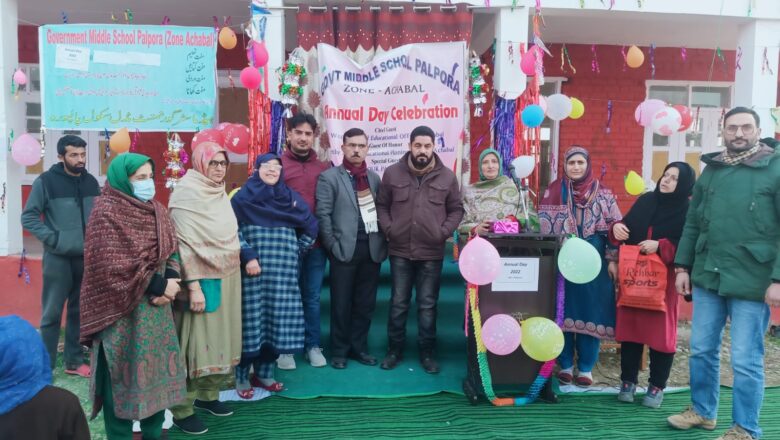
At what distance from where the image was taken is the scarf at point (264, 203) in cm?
343

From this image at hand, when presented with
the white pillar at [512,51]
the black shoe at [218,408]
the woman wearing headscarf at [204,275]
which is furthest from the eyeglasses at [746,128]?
the black shoe at [218,408]

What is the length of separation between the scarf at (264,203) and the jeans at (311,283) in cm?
43

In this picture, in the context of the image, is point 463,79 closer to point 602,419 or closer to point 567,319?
point 567,319

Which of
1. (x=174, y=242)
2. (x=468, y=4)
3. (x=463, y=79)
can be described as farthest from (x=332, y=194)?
(x=468, y=4)

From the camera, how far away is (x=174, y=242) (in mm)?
2799

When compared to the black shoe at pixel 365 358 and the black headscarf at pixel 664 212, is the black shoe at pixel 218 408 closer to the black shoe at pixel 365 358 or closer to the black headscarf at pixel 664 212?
the black shoe at pixel 365 358

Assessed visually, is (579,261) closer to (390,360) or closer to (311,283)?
(390,360)

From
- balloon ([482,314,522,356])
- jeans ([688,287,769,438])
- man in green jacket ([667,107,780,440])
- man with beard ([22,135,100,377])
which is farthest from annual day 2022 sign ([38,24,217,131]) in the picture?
jeans ([688,287,769,438])

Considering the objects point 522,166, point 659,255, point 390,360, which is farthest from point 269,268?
point 659,255

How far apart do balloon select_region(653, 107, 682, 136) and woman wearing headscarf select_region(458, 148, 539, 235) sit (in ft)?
4.74

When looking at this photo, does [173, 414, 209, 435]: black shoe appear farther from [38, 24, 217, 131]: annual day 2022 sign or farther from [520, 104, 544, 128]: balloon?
[520, 104, 544, 128]: balloon

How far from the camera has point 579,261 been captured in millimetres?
3211

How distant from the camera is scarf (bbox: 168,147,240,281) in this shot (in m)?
2.97

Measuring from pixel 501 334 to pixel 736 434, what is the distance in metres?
1.30
